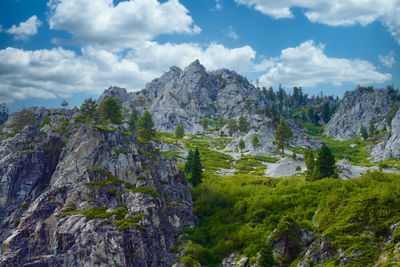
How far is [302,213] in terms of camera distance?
52781 millimetres

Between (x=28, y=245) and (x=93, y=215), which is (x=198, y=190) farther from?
(x=28, y=245)

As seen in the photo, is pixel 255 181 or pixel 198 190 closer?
pixel 198 190

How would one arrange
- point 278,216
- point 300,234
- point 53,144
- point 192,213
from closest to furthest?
1. point 300,234
2. point 278,216
3. point 192,213
4. point 53,144

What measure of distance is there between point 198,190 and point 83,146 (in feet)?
101

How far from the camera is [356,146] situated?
19512 cm

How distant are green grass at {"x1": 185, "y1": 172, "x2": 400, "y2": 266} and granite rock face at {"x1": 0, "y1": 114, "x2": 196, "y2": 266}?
244 inches

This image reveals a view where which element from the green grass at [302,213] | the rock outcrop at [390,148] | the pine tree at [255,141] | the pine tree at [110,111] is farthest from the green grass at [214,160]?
the rock outcrop at [390,148]

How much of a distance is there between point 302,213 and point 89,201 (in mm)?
42002

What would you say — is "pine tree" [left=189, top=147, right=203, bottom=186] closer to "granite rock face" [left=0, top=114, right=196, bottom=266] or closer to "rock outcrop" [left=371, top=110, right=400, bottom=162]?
"granite rock face" [left=0, top=114, right=196, bottom=266]

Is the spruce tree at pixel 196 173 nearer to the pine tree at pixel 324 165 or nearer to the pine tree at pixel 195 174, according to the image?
the pine tree at pixel 195 174

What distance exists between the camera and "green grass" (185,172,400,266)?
42188 millimetres

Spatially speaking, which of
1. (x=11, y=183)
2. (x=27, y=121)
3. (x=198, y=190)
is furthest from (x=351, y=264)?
(x=27, y=121)

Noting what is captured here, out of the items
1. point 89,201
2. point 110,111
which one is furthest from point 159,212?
point 110,111

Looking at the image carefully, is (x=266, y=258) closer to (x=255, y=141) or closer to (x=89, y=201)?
(x=89, y=201)
